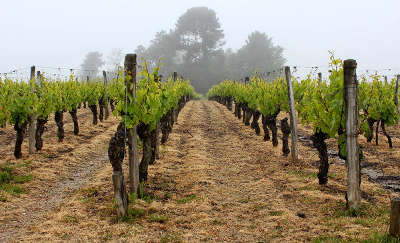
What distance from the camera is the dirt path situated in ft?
19.4

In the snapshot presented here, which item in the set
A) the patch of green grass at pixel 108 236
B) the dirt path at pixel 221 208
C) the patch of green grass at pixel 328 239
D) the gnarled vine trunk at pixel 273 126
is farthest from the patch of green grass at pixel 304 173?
the patch of green grass at pixel 108 236

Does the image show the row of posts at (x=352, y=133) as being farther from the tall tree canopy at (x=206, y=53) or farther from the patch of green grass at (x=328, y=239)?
the tall tree canopy at (x=206, y=53)

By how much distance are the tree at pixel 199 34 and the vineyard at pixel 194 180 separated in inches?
2588

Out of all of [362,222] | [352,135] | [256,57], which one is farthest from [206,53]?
[362,222]

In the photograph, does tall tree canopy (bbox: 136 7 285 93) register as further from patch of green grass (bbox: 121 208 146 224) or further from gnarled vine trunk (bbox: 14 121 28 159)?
patch of green grass (bbox: 121 208 146 224)

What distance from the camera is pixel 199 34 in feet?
266

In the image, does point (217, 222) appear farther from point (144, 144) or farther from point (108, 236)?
point (144, 144)

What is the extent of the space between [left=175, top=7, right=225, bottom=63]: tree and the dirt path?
68.1 m

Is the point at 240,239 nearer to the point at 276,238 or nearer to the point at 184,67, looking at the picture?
the point at 276,238

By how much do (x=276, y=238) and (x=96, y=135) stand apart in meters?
12.3

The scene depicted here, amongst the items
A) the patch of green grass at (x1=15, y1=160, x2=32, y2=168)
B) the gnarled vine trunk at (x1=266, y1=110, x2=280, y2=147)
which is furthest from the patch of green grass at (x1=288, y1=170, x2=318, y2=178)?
the patch of green grass at (x1=15, y1=160, x2=32, y2=168)

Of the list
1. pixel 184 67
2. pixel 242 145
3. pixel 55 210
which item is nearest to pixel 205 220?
pixel 55 210

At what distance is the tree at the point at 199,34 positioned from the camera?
256 ft

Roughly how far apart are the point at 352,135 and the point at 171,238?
3665 mm
